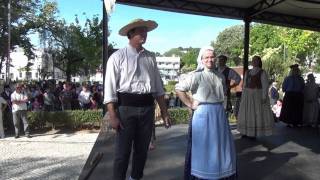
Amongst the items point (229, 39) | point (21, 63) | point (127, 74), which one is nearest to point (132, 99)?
point (127, 74)

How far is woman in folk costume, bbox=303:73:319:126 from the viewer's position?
1063cm

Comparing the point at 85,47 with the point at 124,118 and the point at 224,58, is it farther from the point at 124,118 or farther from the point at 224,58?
the point at 124,118

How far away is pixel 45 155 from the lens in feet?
38.7

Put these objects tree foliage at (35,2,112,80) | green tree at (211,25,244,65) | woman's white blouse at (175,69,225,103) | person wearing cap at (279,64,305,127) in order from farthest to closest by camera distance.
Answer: green tree at (211,25,244,65)
tree foliage at (35,2,112,80)
person wearing cap at (279,64,305,127)
woman's white blouse at (175,69,225,103)

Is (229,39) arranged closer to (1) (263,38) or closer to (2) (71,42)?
(1) (263,38)

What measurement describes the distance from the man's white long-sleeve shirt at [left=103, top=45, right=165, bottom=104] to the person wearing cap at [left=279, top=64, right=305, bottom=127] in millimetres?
6360

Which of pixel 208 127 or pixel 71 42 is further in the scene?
pixel 71 42

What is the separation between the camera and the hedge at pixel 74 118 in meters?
16.2

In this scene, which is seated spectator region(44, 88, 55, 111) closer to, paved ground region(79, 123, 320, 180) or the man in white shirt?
the man in white shirt

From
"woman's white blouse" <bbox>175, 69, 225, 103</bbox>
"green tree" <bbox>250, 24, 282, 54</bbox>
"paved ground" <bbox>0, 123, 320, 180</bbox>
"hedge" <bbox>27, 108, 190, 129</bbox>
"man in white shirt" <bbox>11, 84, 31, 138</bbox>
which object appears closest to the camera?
"woman's white blouse" <bbox>175, 69, 225, 103</bbox>

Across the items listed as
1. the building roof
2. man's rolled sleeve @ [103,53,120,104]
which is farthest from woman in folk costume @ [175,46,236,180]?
the building roof

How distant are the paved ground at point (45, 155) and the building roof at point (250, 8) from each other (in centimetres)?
392

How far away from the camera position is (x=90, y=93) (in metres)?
18.7

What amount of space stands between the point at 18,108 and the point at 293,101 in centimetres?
834
